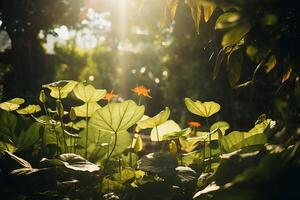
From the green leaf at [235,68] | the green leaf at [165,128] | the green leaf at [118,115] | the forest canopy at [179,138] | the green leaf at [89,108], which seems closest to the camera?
the forest canopy at [179,138]

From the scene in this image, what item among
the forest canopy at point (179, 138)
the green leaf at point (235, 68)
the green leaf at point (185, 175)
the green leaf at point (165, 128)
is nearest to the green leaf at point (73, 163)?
the forest canopy at point (179, 138)

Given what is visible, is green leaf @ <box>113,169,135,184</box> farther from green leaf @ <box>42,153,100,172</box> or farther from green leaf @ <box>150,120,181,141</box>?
green leaf @ <box>150,120,181,141</box>

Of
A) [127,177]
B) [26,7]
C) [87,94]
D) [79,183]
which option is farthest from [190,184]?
[26,7]

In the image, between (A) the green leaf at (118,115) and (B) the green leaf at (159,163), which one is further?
(A) the green leaf at (118,115)

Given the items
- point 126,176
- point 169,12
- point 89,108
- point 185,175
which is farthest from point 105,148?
point 169,12

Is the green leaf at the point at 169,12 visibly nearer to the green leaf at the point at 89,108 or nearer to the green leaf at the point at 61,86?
the green leaf at the point at 61,86

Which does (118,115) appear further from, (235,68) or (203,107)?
(235,68)

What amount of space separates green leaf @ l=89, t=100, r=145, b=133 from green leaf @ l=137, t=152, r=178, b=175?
0.58 feet

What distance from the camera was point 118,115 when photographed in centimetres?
154

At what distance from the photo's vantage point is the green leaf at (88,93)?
1671 millimetres

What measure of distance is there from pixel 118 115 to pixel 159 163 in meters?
0.28

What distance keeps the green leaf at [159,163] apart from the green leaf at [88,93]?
0.43 m

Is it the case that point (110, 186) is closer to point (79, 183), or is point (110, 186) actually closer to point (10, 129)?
point (79, 183)

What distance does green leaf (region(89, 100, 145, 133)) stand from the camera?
151cm
